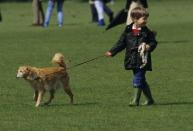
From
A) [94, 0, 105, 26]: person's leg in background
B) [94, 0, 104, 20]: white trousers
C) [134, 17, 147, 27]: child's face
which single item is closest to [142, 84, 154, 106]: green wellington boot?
[134, 17, 147, 27]: child's face

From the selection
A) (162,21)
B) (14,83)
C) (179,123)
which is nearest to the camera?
(179,123)

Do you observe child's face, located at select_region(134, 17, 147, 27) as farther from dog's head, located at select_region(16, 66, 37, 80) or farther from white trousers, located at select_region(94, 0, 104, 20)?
white trousers, located at select_region(94, 0, 104, 20)

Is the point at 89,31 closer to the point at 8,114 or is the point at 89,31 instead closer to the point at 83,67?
the point at 83,67

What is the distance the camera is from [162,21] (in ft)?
112

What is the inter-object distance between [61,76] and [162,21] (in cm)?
2203

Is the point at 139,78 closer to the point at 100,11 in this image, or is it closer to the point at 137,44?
the point at 137,44

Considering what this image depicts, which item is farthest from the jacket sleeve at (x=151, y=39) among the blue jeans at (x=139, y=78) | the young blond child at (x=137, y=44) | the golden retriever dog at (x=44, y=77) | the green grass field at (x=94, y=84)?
the golden retriever dog at (x=44, y=77)

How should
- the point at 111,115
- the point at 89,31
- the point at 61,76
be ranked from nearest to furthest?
the point at 111,115 < the point at 61,76 < the point at 89,31

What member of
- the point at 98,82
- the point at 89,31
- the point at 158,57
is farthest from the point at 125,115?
the point at 89,31

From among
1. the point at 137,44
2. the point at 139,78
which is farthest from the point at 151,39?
the point at 139,78

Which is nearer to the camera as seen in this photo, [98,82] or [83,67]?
[98,82]

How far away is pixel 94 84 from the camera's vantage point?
1534cm

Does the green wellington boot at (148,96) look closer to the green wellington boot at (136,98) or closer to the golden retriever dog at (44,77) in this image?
the green wellington boot at (136,98)

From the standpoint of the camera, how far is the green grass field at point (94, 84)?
10898 millimetres
